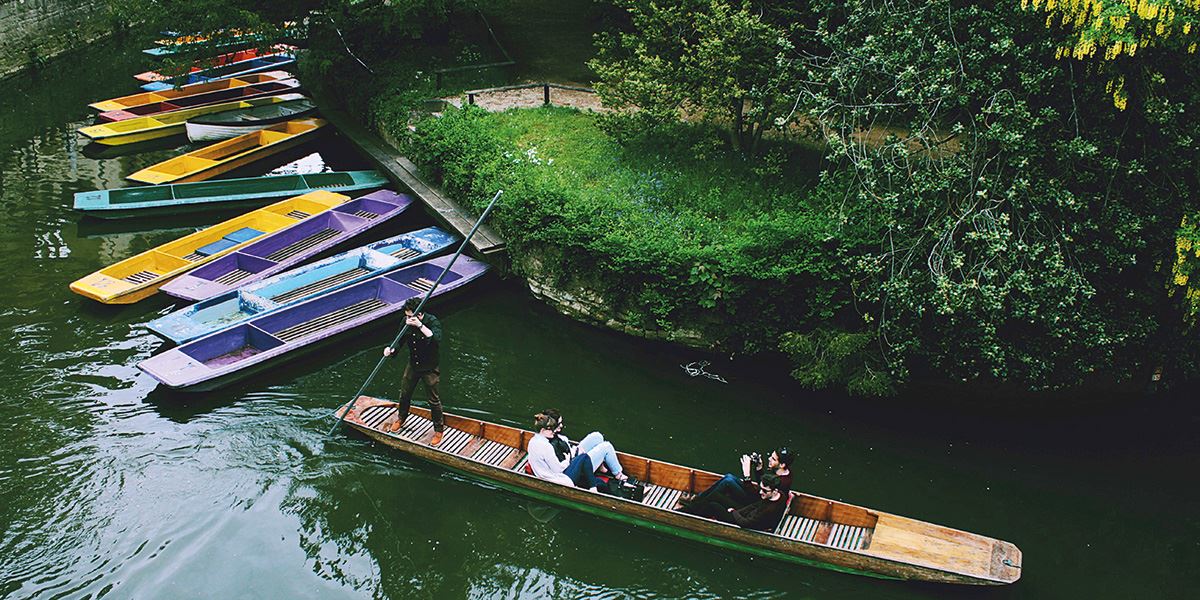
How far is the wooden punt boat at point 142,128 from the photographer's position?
62.1ft

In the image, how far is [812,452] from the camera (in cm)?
1026

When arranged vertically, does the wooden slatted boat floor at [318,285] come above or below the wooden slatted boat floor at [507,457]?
above

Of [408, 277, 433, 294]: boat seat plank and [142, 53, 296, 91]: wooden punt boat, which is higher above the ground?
[142, 53, 296, 91]: wooden punt boat

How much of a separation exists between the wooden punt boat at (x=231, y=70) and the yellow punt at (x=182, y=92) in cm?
23

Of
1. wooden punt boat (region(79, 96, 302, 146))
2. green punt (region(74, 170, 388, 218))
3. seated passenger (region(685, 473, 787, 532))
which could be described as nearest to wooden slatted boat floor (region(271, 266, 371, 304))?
green punt (region(74, 170, 388, 218))

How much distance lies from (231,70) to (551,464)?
63.1ft

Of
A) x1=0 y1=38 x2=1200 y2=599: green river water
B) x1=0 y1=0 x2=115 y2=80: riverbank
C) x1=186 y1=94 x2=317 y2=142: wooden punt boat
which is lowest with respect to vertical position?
x1=0 y1=38 x2=1200 y2=599: green river water

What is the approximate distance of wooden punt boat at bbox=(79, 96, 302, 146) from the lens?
18.9m

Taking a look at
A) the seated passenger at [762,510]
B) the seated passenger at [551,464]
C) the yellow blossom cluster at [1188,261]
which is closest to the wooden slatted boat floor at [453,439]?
the seated passenger at [551,464]

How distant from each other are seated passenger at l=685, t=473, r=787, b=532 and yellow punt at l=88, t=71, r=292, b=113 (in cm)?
1754

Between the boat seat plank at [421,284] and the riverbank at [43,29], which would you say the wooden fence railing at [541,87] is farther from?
the riverbank at [43,29]

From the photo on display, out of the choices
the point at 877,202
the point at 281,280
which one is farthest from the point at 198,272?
the point at 877,202

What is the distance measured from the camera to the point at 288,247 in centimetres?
1441

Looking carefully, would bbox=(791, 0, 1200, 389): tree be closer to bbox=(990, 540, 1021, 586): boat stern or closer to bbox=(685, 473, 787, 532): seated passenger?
bbox=(990, 540, 1021, 586): boat stern
